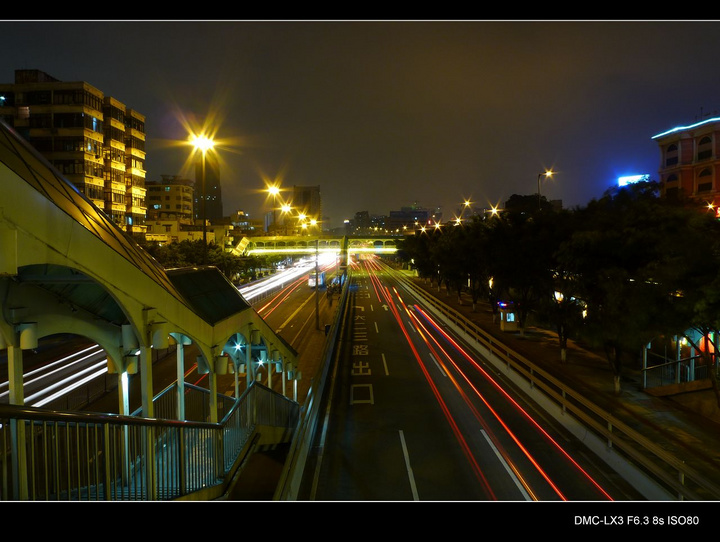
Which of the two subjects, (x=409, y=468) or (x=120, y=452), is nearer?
(x=120, y=452)

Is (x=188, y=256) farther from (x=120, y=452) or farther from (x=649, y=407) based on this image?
(x=120, y=452)

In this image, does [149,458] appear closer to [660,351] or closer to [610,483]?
[610,483]

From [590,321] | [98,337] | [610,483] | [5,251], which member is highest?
[5,251]

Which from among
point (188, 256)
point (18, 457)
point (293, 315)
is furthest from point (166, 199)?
point (18, 457)

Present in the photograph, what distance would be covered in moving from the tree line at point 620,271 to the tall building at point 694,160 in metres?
31.5

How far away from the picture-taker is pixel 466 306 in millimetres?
41531

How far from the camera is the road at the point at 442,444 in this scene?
961 centimetres

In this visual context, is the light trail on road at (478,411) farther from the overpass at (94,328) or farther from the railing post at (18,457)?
the railing post at (18,457)

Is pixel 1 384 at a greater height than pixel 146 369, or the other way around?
pixel 146 369

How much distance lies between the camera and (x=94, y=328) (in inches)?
247

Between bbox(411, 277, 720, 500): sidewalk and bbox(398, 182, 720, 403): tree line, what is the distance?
86 cm

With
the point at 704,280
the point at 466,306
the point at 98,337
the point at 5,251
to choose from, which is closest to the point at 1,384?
the point at 98,337

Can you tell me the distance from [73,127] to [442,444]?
51.4 m

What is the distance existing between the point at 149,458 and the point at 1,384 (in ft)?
57.2
